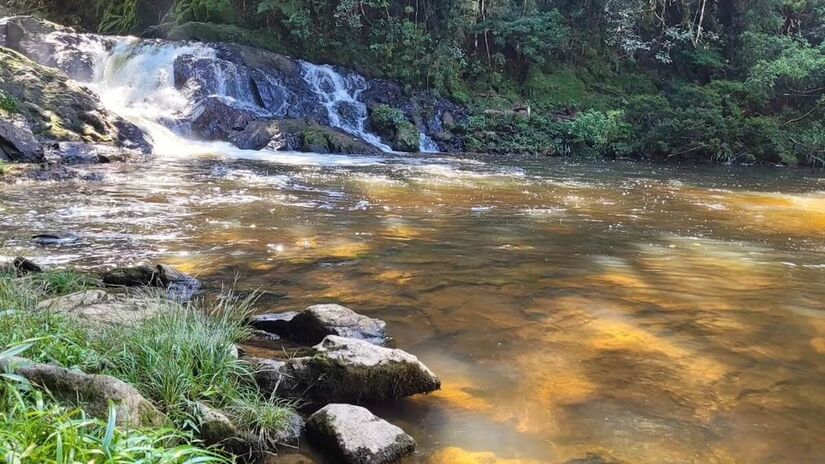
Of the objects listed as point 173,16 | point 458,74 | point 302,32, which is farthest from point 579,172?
point 173,16

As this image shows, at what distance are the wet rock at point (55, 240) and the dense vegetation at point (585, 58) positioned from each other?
52.7 feet

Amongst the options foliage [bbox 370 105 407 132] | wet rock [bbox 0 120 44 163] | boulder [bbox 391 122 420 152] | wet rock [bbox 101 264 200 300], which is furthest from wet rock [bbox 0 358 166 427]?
foliage [bbox 370 105 407 132]

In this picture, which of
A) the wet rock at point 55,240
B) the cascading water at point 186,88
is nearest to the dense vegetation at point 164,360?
the wet rock at point 55,240

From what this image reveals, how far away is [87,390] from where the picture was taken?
2213 mm

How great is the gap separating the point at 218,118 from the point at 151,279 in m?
13.9

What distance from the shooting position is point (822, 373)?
3.67 metres

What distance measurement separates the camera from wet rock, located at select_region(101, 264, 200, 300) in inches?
185

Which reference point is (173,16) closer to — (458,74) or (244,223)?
(458,74)

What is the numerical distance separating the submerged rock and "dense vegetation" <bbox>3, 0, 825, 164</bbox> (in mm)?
17339

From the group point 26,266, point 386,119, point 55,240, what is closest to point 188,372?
point 26,266

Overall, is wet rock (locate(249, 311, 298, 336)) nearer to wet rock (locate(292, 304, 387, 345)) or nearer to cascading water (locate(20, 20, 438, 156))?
wet rock (locate(292, 304, 387, 345))

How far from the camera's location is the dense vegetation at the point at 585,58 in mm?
20812

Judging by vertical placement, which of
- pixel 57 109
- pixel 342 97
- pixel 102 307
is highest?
pixel 342 97

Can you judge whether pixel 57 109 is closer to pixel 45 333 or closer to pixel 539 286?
pixel 539 286
